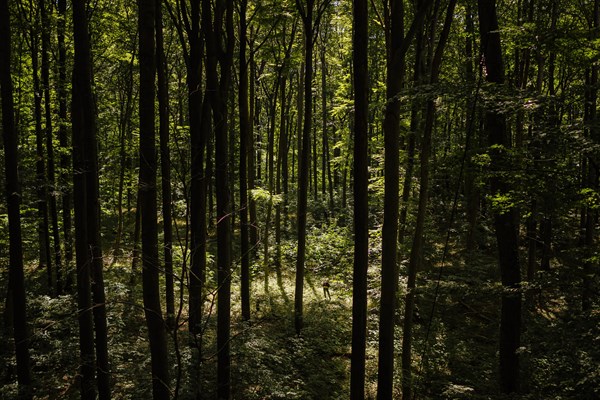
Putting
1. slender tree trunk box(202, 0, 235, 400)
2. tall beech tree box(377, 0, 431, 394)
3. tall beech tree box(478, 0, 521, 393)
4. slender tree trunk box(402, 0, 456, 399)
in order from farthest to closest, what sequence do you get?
slender tree trunk box(402, 0, 456, 399) < slender tree trunk box(202, 0, 235, 400) < tall beech tree box(478, 0, 521, 393) < tall beech tree box(377, 0, 431, 394)

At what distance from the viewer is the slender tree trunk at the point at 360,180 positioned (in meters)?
6.12

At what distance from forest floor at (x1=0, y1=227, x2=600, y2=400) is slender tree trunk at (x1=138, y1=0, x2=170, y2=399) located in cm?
90

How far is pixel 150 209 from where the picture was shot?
200 inches

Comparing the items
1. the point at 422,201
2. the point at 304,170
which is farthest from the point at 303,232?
the point at 422,201

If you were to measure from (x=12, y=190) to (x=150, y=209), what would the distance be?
372cm

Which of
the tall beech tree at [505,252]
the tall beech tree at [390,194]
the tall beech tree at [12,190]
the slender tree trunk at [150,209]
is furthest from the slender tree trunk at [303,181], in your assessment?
the tall beech tree at [12,190]

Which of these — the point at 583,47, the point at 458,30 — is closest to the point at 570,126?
the point at 583,47

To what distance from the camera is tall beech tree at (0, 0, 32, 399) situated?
273 inches

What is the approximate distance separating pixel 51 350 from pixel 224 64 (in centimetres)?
791

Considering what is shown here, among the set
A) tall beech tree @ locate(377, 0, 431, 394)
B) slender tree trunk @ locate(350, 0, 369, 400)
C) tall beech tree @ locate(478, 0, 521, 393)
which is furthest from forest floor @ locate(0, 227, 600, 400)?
slender tree trunk @ locate(350, 0, 369, 400)

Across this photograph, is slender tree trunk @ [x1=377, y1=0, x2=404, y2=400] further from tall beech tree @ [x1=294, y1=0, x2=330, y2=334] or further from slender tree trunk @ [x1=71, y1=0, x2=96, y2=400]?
slender tree trunk @ [x1=71, y1=0, x2=96, y2=400]

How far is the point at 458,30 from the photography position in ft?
54.2

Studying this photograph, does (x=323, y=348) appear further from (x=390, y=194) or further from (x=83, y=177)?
(x=83, y=177)

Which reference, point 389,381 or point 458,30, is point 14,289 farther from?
point 458,30
